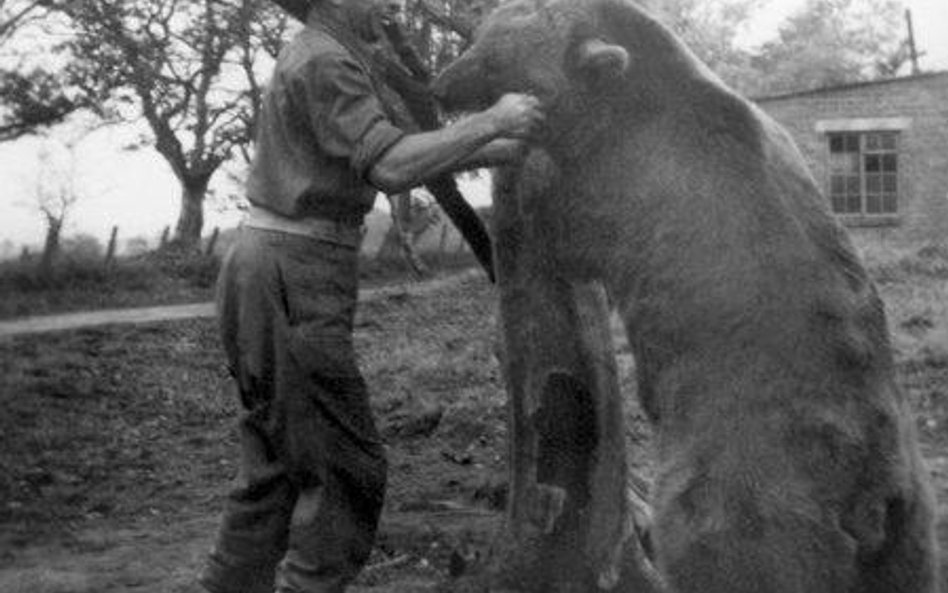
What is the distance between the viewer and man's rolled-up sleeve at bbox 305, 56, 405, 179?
3.70 m

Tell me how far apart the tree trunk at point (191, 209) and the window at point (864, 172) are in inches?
606

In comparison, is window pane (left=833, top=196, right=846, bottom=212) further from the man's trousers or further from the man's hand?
the man's hand

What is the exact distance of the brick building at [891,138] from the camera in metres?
28.5

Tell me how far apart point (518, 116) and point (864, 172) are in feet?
89.9

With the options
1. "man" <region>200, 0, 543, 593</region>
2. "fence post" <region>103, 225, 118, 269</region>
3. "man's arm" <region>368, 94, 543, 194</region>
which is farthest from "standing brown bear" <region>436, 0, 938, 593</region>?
"fence post" <region>103, 225, 118, 269</region>

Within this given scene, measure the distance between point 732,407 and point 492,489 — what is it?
400 centimetres

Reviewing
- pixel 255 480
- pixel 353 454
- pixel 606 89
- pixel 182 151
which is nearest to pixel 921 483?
pixel 606 89

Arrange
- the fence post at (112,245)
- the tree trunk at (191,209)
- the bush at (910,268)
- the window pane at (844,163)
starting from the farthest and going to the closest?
the tree trunk at (191,209) < the window pane at (844,163) < the fence post at (112,245) < the bush at (910,268)

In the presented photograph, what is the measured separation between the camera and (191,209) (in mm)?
31141

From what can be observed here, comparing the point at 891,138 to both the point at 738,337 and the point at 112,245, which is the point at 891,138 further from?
the point at 738,337

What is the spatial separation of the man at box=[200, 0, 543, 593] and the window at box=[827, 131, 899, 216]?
26377 millimetres

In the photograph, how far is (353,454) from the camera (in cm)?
406

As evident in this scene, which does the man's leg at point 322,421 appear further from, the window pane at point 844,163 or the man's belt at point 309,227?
the window pane at point 844,163

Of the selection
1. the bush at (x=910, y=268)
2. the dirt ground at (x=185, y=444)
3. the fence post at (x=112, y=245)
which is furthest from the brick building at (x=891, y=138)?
the fence post at (x=112, y=245)
